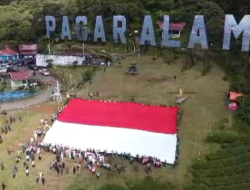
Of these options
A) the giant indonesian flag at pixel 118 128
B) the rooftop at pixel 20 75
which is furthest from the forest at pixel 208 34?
the rooftop at pixel 20 75

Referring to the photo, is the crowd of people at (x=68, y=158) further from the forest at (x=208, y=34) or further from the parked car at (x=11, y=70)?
the parked car at (x=11, y=70)

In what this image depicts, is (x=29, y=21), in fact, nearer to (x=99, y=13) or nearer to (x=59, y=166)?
(x=99, y=13)

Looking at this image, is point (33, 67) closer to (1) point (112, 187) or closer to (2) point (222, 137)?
(2) point (222, 137)

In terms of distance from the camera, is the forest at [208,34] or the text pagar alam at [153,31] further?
the text pagar alam at [153,31]

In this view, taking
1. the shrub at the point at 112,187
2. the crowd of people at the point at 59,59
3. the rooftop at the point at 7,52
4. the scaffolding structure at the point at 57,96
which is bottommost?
the shrub at the point at 112,187

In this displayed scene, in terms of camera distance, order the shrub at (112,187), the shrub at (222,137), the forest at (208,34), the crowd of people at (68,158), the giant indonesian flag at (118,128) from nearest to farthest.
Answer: the shrub at (112,187)
the forest at (208,34)
the crowd of people at (68,158)
the giant indonesian flag at (118,128)
the shrub at (222,137)

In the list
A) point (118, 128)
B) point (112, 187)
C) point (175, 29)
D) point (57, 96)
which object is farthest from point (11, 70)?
point (112, 187)

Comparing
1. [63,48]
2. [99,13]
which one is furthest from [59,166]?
[99,13]
